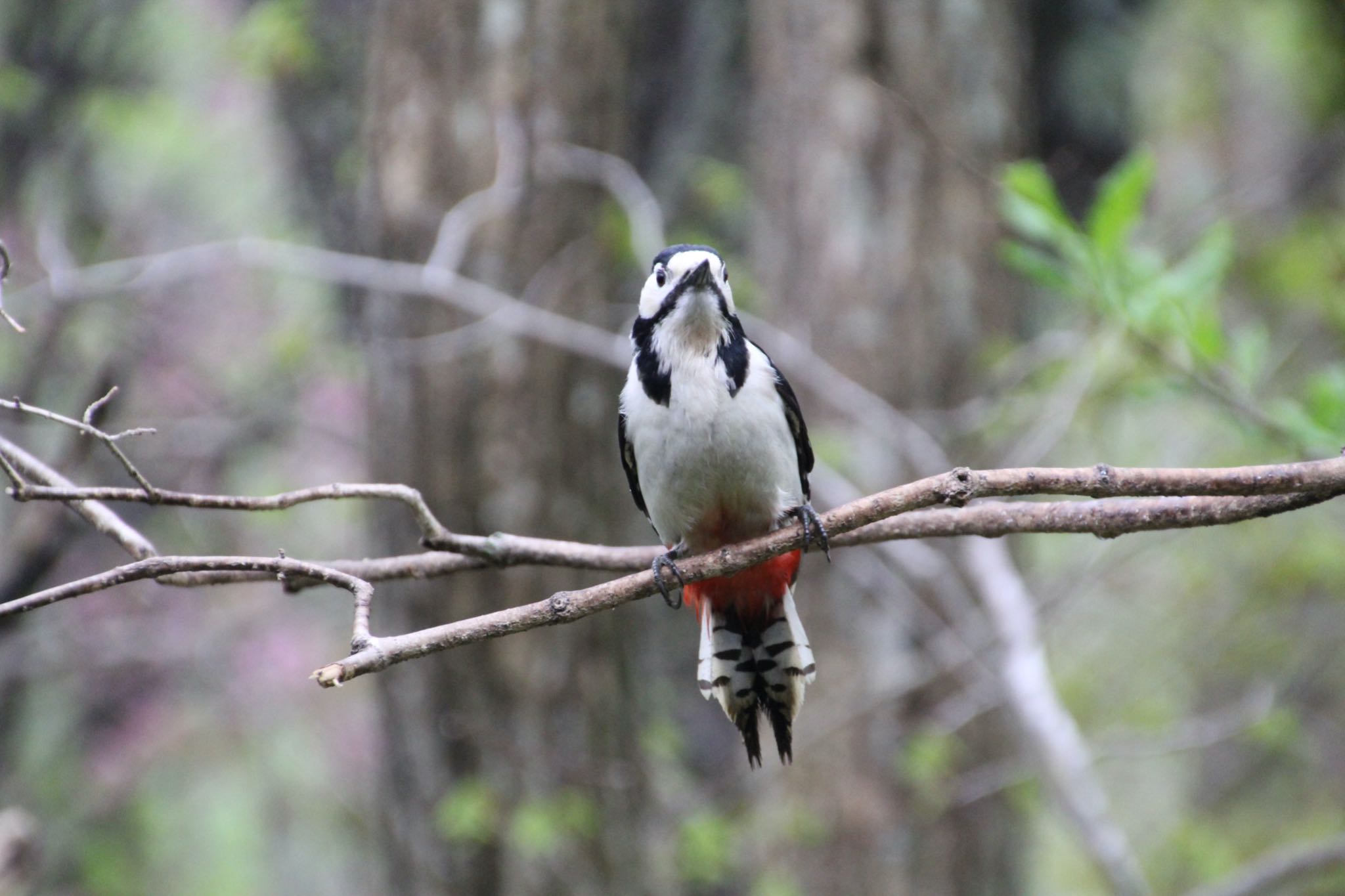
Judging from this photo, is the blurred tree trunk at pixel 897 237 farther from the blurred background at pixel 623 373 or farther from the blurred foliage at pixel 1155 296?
the blurred foliage at pixel 1155 296

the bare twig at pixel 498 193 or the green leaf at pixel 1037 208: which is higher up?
the bare twig at pixel 498 193

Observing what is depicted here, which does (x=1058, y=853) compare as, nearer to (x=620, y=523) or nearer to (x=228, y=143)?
(x=620, y=523)

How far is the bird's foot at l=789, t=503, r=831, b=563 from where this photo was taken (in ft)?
7.21

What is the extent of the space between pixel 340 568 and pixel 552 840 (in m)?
2.68

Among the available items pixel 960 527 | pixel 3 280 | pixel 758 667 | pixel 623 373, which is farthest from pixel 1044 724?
pixel 3 280

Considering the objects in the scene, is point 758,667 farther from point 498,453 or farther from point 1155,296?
point 498,453

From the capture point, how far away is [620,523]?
5.25 m

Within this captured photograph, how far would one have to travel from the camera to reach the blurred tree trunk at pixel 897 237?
5.38 meters

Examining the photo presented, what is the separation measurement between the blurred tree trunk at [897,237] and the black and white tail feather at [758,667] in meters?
2.32

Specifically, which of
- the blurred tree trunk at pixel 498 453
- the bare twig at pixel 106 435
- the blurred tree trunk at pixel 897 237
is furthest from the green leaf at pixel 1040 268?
the bare twig at pixel 106 435

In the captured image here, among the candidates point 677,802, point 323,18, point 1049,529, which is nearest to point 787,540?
point 1049,529

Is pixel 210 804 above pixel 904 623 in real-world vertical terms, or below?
above

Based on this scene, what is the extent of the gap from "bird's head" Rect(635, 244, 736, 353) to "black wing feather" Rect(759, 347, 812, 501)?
0.23 metres

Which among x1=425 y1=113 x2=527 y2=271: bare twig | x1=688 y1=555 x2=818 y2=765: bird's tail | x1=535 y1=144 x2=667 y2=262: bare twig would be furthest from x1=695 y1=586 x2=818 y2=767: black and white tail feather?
x1=425 y1=113 x2=527 y2=271: bare twig
